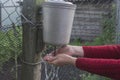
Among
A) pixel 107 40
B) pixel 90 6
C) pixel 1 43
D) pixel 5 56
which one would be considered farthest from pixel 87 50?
pixel 90 6

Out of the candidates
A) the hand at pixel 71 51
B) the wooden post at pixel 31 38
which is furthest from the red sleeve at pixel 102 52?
the wooden post at pixel 31 38

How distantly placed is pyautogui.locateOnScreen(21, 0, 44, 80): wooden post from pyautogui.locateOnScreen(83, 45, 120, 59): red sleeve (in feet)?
0.87

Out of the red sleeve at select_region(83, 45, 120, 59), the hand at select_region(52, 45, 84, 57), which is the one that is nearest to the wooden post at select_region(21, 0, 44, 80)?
the hand at select_region(52, 45, 84, 57)

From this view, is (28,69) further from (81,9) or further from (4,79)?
(81,9)

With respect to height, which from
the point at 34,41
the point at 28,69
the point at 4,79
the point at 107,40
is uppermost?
the point at 34,41

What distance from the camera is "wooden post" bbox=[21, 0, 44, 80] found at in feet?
6.38

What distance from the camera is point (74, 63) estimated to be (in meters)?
1.77

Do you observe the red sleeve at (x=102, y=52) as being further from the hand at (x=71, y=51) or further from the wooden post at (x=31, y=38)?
the wooden post at (x=31, y=38)

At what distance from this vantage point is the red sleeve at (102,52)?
6.85 feet

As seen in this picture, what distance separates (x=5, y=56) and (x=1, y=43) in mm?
427

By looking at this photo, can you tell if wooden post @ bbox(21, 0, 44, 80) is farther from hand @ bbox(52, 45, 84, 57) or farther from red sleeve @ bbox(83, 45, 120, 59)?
red sleeve @ bbox(83, 45, 120, 59)

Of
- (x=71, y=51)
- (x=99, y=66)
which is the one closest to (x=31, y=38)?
(x=71, y=51)

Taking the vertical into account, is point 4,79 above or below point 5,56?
below

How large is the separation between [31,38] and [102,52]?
0.40 m
